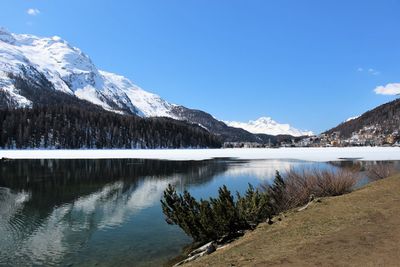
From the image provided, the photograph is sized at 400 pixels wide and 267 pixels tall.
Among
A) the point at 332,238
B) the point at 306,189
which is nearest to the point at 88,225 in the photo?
the point at 306,189

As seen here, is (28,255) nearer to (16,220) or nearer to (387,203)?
(16,220)

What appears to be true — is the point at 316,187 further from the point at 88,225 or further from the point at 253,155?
the point at 253,155

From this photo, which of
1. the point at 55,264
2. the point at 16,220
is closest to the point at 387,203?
the point at 55,264

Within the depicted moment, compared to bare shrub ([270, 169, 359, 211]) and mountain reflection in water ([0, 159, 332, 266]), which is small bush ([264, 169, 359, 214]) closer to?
bare shrub ([270, 169, 359, 211])

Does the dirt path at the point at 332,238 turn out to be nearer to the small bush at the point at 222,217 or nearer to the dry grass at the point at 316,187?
the small bush at the point at 222,217

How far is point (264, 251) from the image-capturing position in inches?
570

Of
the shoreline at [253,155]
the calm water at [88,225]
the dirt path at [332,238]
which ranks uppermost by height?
the shoreline at [253,155]

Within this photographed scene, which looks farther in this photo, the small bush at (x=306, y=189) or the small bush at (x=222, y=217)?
the small bush at (x=306, y=189)

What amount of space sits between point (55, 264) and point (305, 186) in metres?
15.4

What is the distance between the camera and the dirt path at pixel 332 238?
12.6 meters

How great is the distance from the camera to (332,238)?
14.5 metres

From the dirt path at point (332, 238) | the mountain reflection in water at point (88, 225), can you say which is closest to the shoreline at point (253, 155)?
the mountain reflection in water at point (88, 225)

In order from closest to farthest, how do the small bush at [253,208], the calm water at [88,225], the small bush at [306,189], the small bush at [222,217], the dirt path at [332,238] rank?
the dirt path at [332,238]
the calm water at [88,225]
the small bush at [222,217]
the small bush at [253,208]
the small bush at [306,189]

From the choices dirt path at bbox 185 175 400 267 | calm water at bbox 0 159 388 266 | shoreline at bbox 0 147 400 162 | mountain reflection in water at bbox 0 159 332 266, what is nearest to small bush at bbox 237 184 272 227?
dirt path at bbox 185 175 400 267
